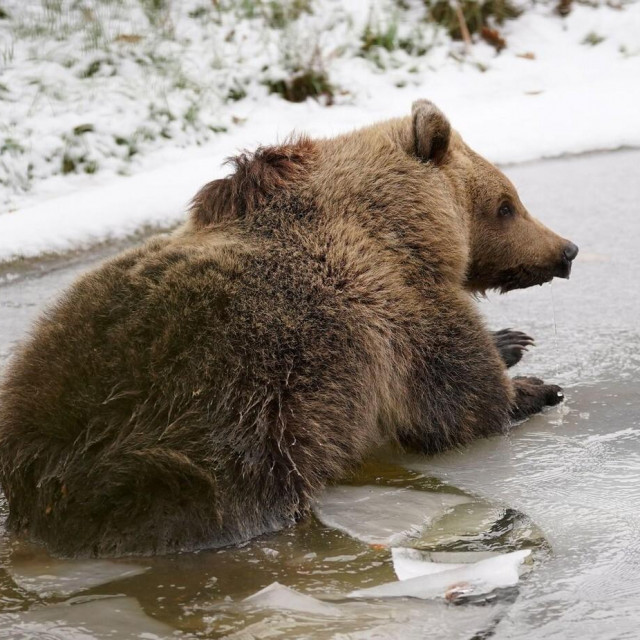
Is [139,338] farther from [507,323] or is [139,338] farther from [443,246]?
[507,323]

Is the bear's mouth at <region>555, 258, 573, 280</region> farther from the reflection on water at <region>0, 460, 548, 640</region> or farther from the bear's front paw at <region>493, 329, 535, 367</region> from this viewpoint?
the reflection on water at <region>0, 460, 548, 640</region>

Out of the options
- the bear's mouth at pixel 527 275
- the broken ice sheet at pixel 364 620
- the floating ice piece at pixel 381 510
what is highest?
the bear's mouth at pixel 527 275

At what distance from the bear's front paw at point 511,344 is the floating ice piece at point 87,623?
276cm

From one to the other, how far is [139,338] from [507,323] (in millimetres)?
3094

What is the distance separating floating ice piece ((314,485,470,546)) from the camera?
4.17 meters

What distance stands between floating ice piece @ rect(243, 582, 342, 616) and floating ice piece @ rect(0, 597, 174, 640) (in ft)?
1.03

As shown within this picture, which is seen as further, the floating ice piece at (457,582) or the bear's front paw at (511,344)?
the bear's front paw at (511,344)

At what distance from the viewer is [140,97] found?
410 inches

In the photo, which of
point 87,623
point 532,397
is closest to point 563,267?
point 532,397

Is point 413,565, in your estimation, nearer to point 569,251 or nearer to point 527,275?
point 527,275

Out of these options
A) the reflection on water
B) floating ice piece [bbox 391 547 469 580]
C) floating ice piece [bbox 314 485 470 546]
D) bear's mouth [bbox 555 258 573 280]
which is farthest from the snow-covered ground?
floating ice piece [bbox 391 547 469 580]

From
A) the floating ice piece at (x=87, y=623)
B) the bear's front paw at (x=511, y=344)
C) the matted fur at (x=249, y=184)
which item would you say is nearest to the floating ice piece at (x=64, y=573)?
the floating ice piece at (x=87, y=623)

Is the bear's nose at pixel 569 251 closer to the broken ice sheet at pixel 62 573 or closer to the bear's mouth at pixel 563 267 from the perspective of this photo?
the bear's mouth at pixel 563 267

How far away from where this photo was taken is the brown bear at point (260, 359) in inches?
157
